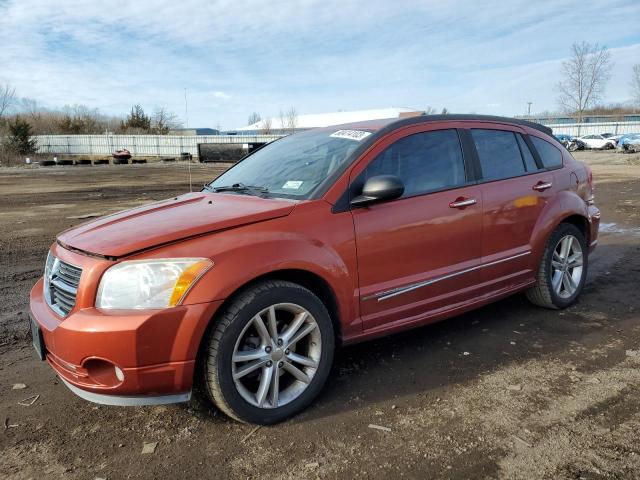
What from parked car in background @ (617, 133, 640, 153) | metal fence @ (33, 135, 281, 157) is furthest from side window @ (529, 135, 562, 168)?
metal fence @ (33, 135, 281, 157)

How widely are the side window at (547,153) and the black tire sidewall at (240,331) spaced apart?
9.15 ft

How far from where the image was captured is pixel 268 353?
2.87m

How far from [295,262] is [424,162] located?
4.58ft

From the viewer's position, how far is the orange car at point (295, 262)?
2592mm

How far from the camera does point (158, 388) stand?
260 centimetres

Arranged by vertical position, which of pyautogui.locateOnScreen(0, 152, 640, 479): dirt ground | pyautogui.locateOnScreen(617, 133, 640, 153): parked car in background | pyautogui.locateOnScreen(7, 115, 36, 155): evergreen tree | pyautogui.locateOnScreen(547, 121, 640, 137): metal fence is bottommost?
pyautogui.locateOnScreen(0, 152, 640, 479): dirt ground

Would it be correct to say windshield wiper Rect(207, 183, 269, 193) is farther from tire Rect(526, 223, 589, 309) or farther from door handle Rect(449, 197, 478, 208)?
tire Rect(526, 223, 589, 309)

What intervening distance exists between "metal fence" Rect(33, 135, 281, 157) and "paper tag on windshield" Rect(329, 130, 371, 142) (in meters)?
49.2

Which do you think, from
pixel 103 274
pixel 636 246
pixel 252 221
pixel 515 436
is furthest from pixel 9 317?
pixel 636 246

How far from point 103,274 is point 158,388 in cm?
65

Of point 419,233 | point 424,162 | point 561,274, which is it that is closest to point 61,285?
point 419,233

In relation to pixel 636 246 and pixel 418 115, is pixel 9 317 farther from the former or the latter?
pixel 636 246

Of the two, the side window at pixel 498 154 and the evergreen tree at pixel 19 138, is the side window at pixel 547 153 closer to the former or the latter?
the side window at pixel 498 154

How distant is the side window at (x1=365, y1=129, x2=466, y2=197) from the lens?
3518 millimetres
